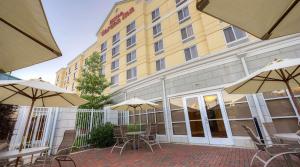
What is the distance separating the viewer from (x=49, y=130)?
6.91 metres

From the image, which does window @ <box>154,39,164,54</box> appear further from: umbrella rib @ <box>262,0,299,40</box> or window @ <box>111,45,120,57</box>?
umbrella rib @ <box>262,0,299,40</box>

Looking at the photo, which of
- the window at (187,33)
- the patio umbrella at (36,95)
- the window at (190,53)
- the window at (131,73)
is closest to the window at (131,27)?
the window at (131,73)

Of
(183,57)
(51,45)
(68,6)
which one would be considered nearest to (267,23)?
(51,45)

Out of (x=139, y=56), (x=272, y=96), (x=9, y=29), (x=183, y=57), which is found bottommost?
(x=272, y=96)

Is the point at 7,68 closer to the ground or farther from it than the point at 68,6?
closer to the ground

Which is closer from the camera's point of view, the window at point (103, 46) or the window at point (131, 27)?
the window at point (131, 27)

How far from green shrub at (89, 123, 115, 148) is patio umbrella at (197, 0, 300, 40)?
28.9 ft

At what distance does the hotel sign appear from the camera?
58.0 ft

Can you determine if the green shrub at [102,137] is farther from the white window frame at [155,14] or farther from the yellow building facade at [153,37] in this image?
the white window frame at [155,14]

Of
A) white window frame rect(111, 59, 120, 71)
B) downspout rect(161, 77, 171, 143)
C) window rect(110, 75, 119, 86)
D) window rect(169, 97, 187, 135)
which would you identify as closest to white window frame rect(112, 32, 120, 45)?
white window frame rect(111, 59, 120, 71)

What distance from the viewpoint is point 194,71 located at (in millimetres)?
8820

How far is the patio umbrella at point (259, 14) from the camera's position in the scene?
155cm

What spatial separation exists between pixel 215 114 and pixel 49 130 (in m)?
8.79

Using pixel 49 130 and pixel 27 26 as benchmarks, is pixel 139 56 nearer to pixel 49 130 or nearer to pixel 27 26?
pixel 49 130
